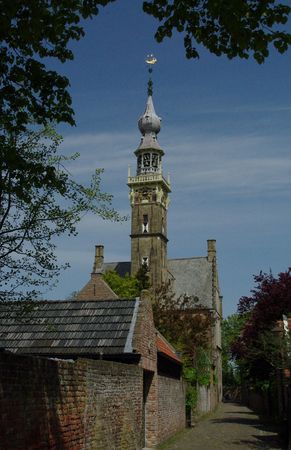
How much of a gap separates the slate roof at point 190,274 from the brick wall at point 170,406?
1411 inches

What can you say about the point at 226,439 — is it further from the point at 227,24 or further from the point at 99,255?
the point at 99,255

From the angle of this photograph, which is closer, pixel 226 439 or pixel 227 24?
pixel 227 24

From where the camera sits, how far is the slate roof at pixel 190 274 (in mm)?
62031

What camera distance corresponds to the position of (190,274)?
6450 centimetres

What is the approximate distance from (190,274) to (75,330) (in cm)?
4930

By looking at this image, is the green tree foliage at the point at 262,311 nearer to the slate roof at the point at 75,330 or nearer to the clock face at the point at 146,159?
the slate roof at the point at 75,330

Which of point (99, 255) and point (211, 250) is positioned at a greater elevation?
point (211, 250)

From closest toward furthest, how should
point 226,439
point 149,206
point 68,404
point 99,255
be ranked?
point 68,404, point 226,439, point 99,255, point 149,206

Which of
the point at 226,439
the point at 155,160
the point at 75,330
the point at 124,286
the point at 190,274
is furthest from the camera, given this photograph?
the point at 190,274

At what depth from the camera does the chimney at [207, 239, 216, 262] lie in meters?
65.6

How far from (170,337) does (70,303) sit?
1407 centimetres

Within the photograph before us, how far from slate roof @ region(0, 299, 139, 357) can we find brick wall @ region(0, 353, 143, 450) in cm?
118

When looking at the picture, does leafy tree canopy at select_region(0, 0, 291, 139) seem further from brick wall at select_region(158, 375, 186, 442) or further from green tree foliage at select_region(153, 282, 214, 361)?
green tree foliage at select_region(153, 282, 214, 361)

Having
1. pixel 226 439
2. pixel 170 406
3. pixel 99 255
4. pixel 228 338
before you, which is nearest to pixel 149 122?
pixel 99 255
